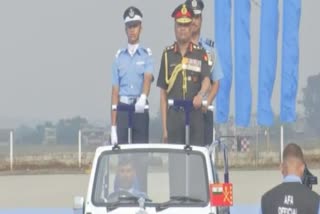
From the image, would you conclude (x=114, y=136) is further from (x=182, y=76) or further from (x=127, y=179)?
(x=127, y=179)

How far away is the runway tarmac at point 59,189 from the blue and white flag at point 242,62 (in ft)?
4.61

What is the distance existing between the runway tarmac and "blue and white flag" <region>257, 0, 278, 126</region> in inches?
59.3

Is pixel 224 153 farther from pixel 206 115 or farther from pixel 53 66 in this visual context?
pixel 53 66

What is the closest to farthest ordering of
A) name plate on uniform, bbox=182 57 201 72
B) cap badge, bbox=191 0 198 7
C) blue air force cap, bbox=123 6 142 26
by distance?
1. name plate on uniform, bbox=182 57 201 72
2. blue air force cap, bbox=123 6 142 26
3. cap badge, bbox=191 0 198 7

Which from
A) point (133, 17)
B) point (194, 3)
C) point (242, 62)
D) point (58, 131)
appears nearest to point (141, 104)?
point (133, 17)

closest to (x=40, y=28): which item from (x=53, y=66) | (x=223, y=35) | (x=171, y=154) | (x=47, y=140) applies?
(x=53, y=66)

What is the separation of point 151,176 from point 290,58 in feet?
47.5

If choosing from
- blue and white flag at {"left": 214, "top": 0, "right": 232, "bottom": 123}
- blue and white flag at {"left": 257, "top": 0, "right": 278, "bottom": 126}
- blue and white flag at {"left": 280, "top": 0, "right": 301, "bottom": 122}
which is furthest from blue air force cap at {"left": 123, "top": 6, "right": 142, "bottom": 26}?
blue and white flag at {"left": 280, "top": 0, "right": 301, "bottom": 122}

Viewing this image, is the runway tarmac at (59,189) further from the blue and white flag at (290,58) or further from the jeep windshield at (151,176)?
the jeep windshield at (151,176)

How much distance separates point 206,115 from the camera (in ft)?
32.0

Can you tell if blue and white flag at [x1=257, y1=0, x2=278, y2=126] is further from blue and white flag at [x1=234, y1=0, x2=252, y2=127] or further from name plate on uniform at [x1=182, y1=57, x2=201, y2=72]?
name plate on uniform at [x1=182, y1=57, x2=201, y2=72]

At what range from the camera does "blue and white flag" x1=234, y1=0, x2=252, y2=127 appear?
74.0 feet

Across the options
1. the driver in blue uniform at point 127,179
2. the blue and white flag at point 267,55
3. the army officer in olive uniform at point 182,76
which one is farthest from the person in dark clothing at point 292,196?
the blue and white flag at point 267,55

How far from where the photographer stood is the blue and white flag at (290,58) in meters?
22.6
